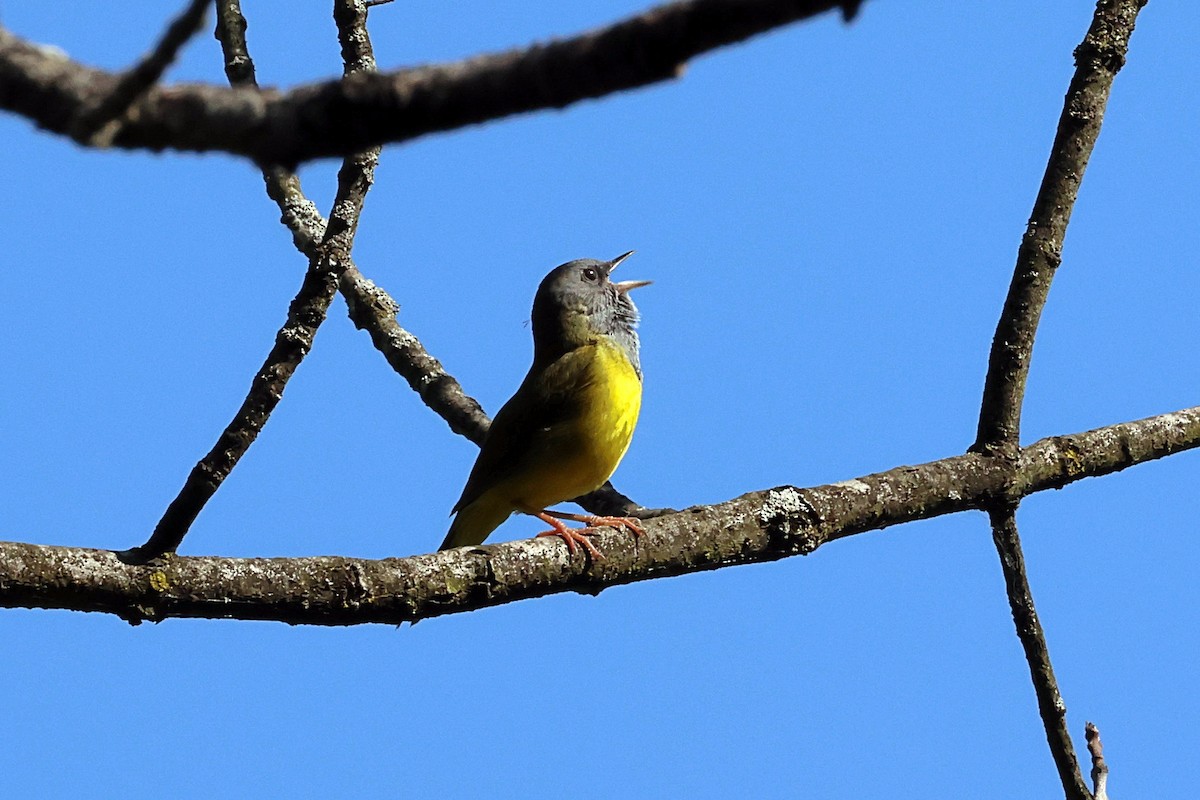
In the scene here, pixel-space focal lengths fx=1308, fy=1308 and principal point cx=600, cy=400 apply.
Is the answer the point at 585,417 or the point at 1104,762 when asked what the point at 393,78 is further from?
the point at 585,417

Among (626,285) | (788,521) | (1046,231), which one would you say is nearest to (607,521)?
(788,521)

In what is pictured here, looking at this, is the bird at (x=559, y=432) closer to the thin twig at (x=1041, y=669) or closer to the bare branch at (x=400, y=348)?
the bare branch at (x=400, y=348)

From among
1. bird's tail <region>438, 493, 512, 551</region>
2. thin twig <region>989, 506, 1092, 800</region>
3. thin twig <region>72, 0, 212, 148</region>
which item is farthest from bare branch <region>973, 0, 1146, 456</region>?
thin twig <region>72, 0, 212, 148</region>

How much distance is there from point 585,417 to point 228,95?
5.53 meters

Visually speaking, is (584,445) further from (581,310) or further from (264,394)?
(264,394)

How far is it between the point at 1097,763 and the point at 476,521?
3788 millimetres

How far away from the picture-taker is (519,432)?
7129 mm

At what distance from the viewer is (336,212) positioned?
4098 millimetres

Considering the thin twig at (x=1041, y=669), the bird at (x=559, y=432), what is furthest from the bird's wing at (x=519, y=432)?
the thin twig at (x=1041, y=669)

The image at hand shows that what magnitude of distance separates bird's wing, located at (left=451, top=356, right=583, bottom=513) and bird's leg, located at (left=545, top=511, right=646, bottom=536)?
0.36 metres

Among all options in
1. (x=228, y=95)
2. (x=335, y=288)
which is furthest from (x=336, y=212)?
(x=228, y=95)

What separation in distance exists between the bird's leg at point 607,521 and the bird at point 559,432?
16 mm

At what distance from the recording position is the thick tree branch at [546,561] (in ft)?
12.6

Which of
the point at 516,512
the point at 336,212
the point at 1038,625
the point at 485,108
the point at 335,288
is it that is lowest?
the point at 485,108
